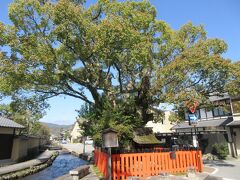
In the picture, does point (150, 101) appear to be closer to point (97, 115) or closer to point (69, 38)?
point (97, 115)

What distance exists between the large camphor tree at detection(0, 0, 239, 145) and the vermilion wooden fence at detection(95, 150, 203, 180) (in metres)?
Result: 2.34

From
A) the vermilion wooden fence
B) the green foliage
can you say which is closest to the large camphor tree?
the vermilion wooden fence

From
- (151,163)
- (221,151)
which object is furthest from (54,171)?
(221,151)

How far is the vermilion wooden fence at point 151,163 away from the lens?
12.8 meters

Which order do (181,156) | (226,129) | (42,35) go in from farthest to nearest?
1. (226,129)
2. (42,35)
3. (181,156)

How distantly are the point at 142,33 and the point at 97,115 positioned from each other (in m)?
7.64

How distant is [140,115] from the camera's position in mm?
18219

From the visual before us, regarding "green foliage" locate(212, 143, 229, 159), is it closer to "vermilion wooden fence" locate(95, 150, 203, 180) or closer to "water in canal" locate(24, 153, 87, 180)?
"vermilion wooden fence" locate(95, 150, 203, 180)

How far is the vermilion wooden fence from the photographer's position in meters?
12.8

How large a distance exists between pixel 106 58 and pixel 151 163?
8.10 meters

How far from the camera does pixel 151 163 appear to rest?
13.3 m

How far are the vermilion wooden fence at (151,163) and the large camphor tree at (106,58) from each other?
234 cm

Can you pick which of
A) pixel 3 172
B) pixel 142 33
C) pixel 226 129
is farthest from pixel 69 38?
pixel 226 129

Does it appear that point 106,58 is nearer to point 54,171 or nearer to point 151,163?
point 151,163
